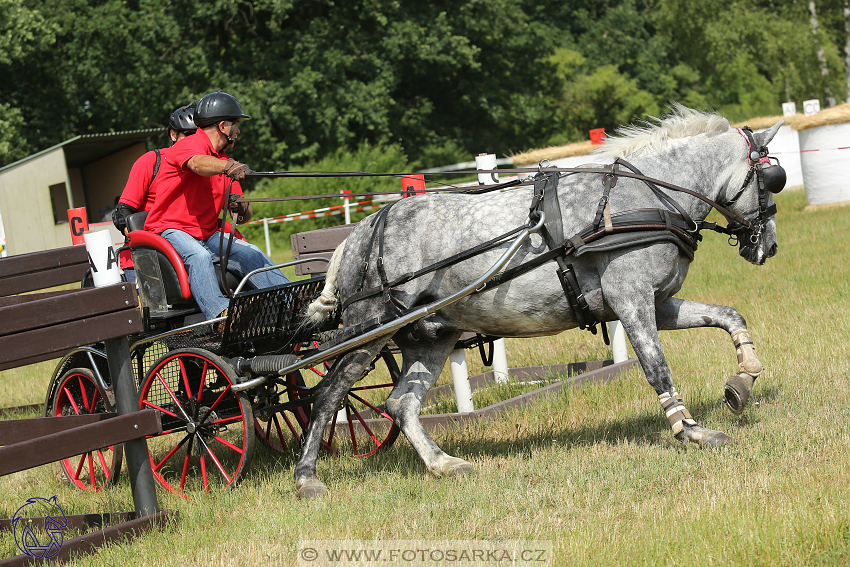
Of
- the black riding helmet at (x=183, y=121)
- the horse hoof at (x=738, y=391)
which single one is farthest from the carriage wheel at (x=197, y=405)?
the horse hoof at (x=738, y=391)

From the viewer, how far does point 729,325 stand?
198 inches

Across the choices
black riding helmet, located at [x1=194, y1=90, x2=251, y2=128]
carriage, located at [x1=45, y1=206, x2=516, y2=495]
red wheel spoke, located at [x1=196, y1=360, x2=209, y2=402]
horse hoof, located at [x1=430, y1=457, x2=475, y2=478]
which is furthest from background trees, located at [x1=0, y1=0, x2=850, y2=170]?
horse hoof, located at [x1=430, y1=457, x2=475, y2=478]

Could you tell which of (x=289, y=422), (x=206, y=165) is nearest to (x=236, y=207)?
(x=206, y=165)

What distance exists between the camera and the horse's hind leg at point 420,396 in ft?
16.5

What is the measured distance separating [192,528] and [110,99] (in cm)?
2676

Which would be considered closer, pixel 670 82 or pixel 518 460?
pixel 518 460

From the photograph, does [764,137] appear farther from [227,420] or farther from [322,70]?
[322,70]

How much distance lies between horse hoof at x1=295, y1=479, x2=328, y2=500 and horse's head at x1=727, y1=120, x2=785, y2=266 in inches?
109

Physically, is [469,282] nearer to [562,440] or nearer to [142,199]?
[562,440]

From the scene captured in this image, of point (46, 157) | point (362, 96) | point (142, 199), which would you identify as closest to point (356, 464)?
point (142, 199)

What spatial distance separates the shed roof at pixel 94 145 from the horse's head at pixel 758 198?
18818mm

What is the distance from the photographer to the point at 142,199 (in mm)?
6781

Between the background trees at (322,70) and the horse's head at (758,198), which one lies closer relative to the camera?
the horse's head at (758,198)

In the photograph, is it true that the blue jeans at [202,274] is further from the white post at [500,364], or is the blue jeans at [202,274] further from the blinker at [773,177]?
the blinker at [773,177]
